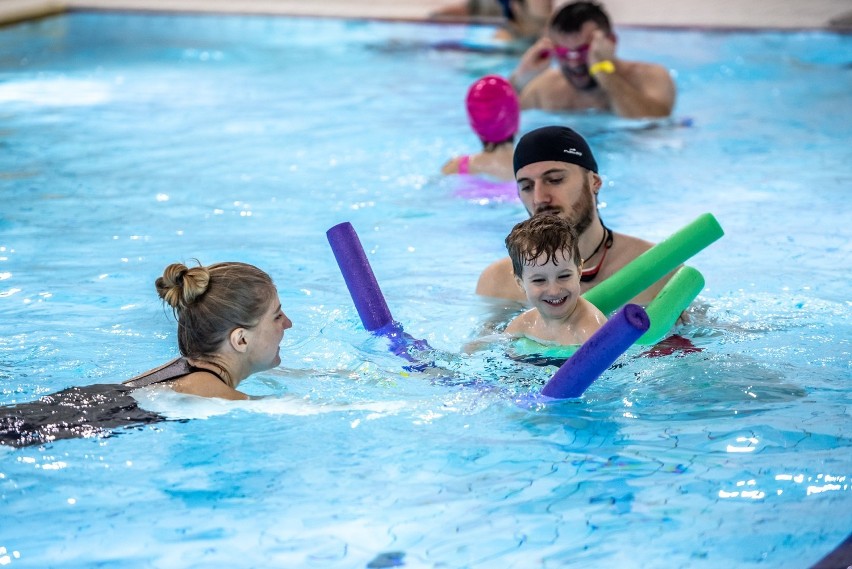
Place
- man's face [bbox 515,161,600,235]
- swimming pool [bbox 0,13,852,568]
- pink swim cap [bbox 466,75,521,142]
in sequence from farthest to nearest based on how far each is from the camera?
pink swim cap [bbox 466,75,521,142] < man's face [bbox 515,161,600,235] < swimming pool [bbox 0,13,852,568]

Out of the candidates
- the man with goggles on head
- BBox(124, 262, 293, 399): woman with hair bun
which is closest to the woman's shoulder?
BBox(124, 262, 293, 399): woman with hair bun

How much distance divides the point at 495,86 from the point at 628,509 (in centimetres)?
372

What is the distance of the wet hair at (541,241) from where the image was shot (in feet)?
12.8

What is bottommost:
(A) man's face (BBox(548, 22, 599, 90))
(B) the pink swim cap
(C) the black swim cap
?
(C) the black swim cap

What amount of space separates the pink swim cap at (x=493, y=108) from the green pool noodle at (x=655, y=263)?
2.47m

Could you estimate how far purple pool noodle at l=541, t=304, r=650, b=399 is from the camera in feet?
10.0

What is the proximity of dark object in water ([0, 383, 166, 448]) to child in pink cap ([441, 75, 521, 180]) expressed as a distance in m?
3.45

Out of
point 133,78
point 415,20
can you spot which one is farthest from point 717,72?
point 133,78

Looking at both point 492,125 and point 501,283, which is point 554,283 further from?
point 492,125

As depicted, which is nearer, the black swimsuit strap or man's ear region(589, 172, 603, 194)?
the black swimsuit strap

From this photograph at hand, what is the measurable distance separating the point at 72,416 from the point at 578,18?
5.55m

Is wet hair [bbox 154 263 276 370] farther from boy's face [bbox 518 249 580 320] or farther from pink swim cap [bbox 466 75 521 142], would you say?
pink swim cap [bbox 466 75 521 142]

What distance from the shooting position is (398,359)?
14.3 ft

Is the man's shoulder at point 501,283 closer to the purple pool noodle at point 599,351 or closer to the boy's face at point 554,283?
the boy's face at point 554,283
